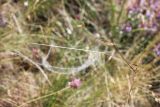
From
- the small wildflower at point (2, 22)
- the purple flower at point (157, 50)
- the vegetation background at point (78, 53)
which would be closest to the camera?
the vegetation background at point (78, 53)

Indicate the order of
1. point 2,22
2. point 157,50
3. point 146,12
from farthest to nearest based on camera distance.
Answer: point 146,12, point 157,50, point 2,22

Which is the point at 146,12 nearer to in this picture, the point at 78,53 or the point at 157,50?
the point at 157,50

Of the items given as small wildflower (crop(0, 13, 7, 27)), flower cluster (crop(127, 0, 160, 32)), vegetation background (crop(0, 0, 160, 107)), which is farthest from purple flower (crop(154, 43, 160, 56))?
small wildflower (crop(0, 13, 7, 27))

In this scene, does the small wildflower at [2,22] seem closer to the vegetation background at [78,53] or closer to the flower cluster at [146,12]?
the vegetation background at [78,53]

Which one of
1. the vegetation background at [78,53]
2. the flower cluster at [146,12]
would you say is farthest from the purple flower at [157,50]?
the flower cluster at [146,12]

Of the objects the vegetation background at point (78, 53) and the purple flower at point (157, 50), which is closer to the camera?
the vegetation background at point (78, 53)

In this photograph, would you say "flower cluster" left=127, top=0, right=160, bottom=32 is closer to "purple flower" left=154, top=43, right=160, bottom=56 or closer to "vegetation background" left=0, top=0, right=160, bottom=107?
"vegetation background" left=0, top=0, right=160, bottom=107

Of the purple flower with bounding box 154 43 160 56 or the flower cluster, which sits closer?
the purple flower with bounding box 154 43 160 56

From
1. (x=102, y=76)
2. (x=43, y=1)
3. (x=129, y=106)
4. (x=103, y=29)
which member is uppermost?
(x=43, y=1)

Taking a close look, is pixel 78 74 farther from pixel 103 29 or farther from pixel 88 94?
pixel 103 29

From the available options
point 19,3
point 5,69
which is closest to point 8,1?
point 19,3

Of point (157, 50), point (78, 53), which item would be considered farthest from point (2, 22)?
point (157, 50)
